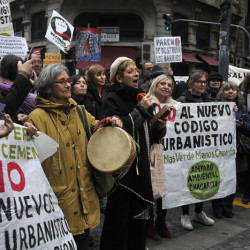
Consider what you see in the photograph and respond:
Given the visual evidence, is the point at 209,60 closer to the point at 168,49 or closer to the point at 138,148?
the point at 168,49

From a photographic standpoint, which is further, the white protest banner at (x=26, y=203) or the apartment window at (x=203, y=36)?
the apartment window at (x=203, y=36)

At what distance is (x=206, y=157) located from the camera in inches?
163

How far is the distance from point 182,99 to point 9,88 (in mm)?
2405

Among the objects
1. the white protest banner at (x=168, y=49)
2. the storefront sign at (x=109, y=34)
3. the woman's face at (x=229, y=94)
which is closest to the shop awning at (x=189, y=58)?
the storefront sign at (x=109, y=34)

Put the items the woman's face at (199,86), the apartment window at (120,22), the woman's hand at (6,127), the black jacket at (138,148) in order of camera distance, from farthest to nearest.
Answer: the apartment window at (120,22) → the woman's face at (199,86) → the black jacket at (138,148) → the woman's hand at (6,127)

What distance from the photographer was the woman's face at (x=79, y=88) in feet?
12.9

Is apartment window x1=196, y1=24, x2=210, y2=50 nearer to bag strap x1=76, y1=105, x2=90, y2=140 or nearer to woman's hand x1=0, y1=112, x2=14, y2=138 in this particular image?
bag strap x1=76, y1=105, x2=90, y2=140

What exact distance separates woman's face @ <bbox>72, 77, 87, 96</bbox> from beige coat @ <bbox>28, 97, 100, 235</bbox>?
5.06 feet

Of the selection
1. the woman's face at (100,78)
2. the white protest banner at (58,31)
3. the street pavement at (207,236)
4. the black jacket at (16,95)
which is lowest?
the street pavement at (207,236)

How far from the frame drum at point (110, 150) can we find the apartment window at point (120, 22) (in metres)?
15.0

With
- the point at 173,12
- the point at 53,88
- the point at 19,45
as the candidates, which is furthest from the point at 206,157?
the point at 173,12

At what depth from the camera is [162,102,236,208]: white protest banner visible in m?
3.87

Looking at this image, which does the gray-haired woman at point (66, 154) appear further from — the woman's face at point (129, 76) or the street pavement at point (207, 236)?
the street pavement at point (207, 236)

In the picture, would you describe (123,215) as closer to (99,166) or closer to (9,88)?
(99,166)
